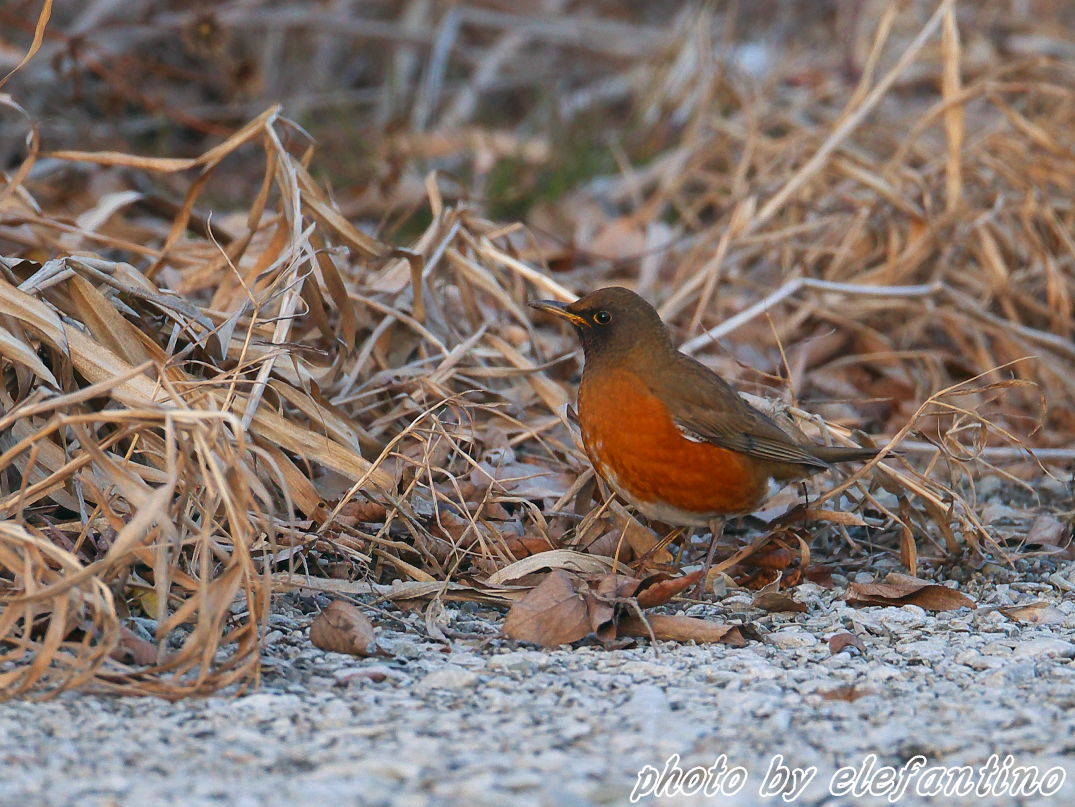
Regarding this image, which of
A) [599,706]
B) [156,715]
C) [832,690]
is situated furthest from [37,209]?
[832,690]

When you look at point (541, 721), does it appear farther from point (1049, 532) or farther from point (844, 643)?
point (1049, 532)

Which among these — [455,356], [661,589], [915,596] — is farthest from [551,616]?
Result: [455,356]

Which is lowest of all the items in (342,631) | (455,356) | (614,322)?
(342,631)

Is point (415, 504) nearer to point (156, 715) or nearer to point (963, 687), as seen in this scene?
point (156, 715)

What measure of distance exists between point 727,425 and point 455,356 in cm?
98

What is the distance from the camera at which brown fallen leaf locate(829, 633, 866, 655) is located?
126 inches

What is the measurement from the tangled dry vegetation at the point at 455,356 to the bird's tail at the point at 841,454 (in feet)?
0.39

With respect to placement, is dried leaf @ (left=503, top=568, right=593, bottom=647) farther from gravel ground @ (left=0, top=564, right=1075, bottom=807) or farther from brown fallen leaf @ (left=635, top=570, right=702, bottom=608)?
brown fallen leaf @ (left=635, top=570, right=702, bottom=608)

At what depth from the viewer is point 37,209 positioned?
4.54 metres

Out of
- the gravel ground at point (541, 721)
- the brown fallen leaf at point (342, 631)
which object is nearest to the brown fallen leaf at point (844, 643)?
the gravel ground at point (541, 721)

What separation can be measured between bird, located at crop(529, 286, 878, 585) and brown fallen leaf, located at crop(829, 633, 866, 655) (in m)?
0.54

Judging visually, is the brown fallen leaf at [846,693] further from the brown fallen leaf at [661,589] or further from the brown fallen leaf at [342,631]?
the brown fallen leaf at [342,631]

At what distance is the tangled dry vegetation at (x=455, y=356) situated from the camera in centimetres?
300

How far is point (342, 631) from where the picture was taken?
3.08 meters
